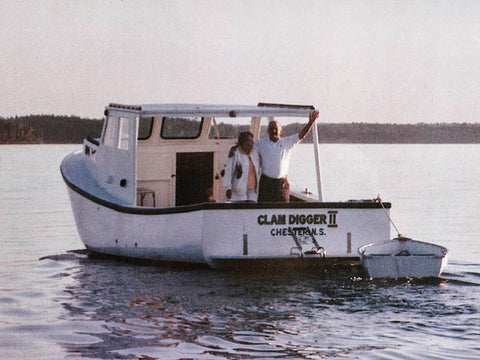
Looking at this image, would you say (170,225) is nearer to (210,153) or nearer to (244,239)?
(244,239)

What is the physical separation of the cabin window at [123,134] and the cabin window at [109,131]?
0.19m

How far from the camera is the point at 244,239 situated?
44.9 ft

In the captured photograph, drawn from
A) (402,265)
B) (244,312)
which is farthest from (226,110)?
(244,312)

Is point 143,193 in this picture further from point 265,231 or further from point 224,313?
point 224,313

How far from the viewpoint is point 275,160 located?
46.0ft

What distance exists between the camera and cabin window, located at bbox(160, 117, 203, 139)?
16750 mm

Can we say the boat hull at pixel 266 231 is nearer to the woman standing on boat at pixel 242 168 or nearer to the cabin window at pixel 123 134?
the woman standing on boat at pixel 242 168

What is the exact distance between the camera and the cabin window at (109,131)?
53.2 ft

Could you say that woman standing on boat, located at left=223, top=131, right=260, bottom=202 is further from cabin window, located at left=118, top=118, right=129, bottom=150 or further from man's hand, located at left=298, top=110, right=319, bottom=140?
cabin window, located at left=118, top=118, right=129, bottom=150

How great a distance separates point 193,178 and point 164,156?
2.07 feet

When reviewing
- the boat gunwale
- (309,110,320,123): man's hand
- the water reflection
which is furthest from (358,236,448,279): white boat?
(309,110,320,123): man's hand

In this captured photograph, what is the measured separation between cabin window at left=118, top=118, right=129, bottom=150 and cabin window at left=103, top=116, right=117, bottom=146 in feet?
0.63

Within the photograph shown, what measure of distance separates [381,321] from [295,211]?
10.7ft

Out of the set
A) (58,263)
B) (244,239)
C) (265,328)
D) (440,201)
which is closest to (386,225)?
(244,239)
